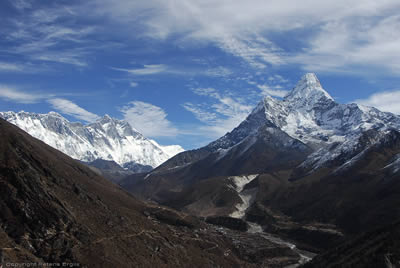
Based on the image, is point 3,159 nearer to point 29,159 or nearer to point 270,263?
point 29,159

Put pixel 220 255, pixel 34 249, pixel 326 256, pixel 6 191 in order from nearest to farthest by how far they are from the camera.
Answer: pixel 34 249, pixel 6 191, pixel 326 256, pixel 220 255

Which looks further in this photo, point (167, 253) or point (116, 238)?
point (167, 253)

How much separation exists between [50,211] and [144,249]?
3632cm

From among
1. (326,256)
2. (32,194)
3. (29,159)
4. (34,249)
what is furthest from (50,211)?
(326,256)

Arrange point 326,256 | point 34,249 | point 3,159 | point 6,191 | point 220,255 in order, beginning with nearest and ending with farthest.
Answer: point 34,249 < point 6,191 < point 3,159 < point 326,256 < point 220,255

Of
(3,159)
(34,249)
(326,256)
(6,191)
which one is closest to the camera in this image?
(34,249)

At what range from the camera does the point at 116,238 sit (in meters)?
145

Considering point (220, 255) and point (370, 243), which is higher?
point (370, 243)

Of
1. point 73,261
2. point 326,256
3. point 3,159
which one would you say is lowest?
point 73,261

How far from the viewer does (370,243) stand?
13312 centimetres

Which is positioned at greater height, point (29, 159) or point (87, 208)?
point (29, 159)

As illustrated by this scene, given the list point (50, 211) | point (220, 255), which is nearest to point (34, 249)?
point (50, 211)

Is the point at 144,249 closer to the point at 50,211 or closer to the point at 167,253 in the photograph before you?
the point at 167,253

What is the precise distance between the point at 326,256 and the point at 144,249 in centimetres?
6762
